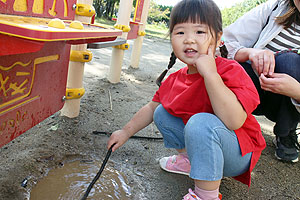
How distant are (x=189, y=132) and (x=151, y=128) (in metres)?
0.98

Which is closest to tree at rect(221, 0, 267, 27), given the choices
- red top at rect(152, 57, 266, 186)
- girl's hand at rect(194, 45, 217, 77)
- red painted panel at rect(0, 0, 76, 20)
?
red painted panel at rect(0, 0, 76, 20)

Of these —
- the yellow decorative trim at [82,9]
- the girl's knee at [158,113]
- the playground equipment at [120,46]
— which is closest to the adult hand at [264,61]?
the girl's knee at [158,113]

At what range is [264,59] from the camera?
148cm

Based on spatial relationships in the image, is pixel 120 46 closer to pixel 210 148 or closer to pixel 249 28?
pixel 249 28

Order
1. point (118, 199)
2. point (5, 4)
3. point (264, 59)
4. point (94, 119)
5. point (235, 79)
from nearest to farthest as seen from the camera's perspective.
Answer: point (5, 4) → point (235, 79) → point (118, 199) → point (264, 59) → point (94, 119)

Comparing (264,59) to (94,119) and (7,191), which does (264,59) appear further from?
(7,191)

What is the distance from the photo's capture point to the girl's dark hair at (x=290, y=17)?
1.64 m

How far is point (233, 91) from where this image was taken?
1.13m

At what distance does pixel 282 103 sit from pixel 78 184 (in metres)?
1.20

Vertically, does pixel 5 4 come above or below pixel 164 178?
above

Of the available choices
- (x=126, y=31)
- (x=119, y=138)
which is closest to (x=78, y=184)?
(x=119, y=138)

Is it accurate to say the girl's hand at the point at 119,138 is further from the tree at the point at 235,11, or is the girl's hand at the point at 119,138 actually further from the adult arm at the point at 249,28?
the tree at the point at 235,11

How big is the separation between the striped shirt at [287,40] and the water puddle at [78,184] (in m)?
1.14

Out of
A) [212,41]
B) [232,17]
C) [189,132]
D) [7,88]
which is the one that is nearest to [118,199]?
[189,132]
